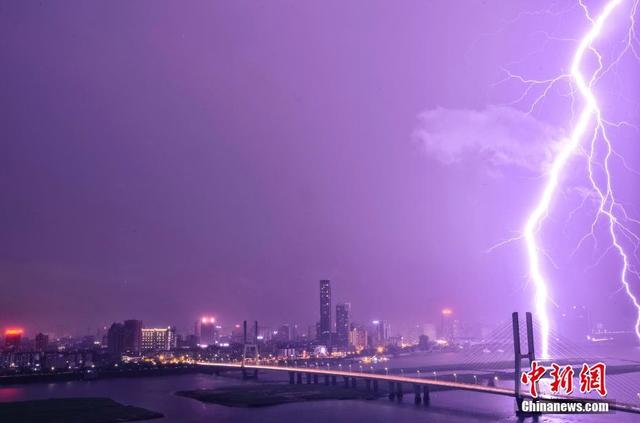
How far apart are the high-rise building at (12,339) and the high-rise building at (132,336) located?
31.5 m

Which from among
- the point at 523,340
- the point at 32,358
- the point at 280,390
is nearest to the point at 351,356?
the point at 523,340

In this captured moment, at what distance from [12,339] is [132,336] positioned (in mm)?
35902

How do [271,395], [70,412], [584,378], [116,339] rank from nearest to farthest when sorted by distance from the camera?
[584,378]
[70,412]
[271,395]
[116,339]

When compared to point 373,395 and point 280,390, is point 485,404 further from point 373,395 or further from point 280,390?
point 280,390

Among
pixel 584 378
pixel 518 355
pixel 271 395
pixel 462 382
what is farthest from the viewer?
pixel 271 395

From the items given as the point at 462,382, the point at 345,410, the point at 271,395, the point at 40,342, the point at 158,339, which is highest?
the point at 462,382

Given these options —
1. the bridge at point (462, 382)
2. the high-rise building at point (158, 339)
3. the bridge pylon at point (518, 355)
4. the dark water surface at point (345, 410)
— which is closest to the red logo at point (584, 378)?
the bridge at point (462, 382)

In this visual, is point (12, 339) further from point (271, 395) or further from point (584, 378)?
point (584, 378)

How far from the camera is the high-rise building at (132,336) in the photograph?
157m

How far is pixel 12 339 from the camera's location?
12912cm

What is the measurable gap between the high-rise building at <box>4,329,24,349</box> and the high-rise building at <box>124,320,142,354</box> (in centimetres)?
3146

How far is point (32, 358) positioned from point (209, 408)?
89.0 metres

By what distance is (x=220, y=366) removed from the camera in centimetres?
10981

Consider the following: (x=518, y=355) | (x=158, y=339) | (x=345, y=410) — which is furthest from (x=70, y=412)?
(x=158, y=339)
